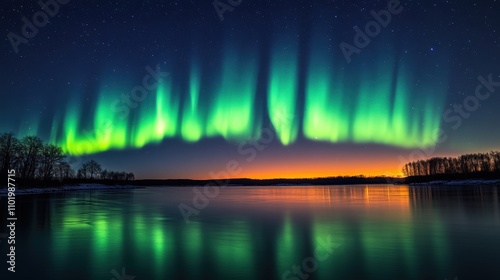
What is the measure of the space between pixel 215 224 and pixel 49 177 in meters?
98.2

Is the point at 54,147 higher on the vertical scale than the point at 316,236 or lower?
higher

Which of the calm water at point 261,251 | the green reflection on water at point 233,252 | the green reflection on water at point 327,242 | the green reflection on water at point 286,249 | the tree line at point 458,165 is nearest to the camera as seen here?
the calm water at point 261,251

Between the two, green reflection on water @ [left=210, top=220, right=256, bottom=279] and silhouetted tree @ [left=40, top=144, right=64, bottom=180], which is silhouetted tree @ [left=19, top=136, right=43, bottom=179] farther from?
green reflection on water @ [left=210, top=220, right=256, bottom=279]

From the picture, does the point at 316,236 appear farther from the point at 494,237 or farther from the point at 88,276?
the point at 88,276

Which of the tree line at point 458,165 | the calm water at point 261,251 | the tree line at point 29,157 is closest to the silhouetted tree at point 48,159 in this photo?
the tree line at point 29,157

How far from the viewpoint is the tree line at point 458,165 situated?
152750 millimetres

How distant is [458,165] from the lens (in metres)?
169

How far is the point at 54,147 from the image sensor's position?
100875 millimetres

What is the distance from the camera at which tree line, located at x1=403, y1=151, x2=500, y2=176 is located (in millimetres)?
152750

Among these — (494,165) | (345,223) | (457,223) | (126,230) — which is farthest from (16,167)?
(494,165)

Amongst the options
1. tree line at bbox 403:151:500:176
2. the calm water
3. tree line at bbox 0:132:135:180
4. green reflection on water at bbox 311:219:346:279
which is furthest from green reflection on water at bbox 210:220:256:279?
tree line at bbox 403:151:500:176

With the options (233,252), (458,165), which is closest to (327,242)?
(233,252)

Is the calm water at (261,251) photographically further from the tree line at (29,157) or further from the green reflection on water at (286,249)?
the tree line at (29,157)

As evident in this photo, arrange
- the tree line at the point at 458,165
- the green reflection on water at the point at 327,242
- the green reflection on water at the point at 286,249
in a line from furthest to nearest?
the tree line at the point at 458,165
the green reflection on water at the point at 286,249
the green reflection on water at the point at 327,242
